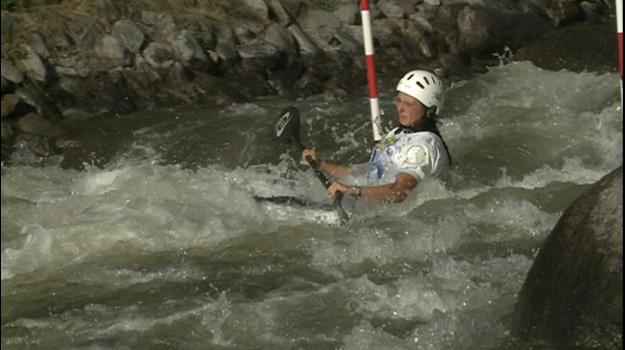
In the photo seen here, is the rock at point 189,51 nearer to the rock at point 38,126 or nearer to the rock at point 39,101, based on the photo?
the rock at point 39,101

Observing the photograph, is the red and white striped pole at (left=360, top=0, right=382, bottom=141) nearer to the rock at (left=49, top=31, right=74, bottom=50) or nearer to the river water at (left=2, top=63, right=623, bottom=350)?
the river water at (left=2, top=63, right=623, bottom=350)

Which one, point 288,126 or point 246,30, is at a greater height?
point 288,126

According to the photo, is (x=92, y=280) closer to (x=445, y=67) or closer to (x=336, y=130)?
(x=336, y=130)

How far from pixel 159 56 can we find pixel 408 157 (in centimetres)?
389

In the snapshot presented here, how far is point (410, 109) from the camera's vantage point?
275 inches

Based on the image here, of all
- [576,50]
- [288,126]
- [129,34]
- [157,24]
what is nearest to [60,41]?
[129,34]

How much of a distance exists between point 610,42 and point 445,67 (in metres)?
1.55

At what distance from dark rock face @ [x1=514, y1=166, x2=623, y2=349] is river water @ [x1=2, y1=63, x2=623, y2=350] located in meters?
0.37

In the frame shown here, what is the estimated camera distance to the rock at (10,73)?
9.43 meters

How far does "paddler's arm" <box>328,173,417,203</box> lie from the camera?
6726 mm

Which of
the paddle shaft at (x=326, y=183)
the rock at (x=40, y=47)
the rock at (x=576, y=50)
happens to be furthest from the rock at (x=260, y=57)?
the paddle shaft at (x=326, y=183)

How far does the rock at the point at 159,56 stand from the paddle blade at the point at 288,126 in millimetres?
2941

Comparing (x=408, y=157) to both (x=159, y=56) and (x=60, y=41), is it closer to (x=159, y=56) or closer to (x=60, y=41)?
(x=159, y=56)

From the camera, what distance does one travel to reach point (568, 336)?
459 cm
